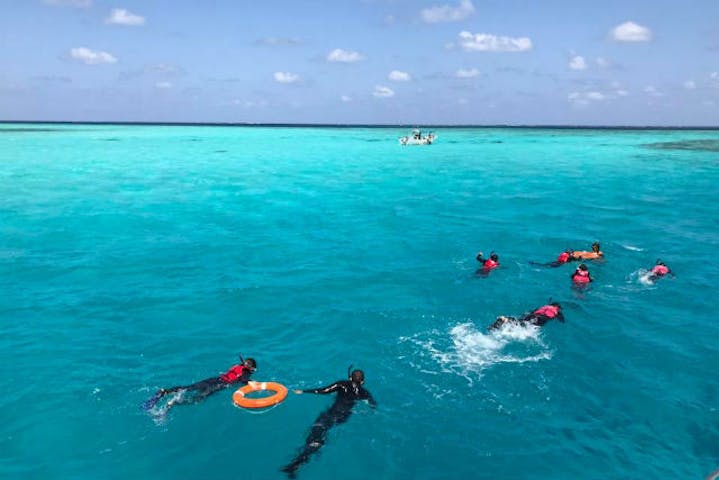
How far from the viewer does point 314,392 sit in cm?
1366

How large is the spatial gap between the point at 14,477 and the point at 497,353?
13.6 meters

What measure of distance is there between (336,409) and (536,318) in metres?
8.86

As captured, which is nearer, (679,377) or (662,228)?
(679,377)

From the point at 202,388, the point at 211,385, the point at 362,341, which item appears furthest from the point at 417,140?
the point at 202,388

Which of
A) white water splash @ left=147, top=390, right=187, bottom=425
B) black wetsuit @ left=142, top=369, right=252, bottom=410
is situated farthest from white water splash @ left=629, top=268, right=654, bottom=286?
white water splash @ left=147, top=390, right=187, bottom=425

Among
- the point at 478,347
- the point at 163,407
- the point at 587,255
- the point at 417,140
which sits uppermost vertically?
the point at 417,140

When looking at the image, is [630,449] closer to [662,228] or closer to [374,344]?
[374,344]

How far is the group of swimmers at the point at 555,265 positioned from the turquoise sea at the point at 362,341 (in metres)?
0.52

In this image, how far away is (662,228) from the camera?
116ft

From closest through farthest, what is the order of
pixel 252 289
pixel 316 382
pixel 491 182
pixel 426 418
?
pixel 426 418
pixel 316 382
pixel 252 289
pixel 491 182

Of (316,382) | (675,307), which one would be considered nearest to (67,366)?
(316,382)

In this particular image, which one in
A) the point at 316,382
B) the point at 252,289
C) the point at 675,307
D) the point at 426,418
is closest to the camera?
the point at 426,418

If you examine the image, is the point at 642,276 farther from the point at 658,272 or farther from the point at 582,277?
the point at 582,277

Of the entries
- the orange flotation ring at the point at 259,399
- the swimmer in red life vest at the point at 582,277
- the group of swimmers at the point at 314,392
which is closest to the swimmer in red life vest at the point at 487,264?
the swimmer in red life vest at the point at 582,277
